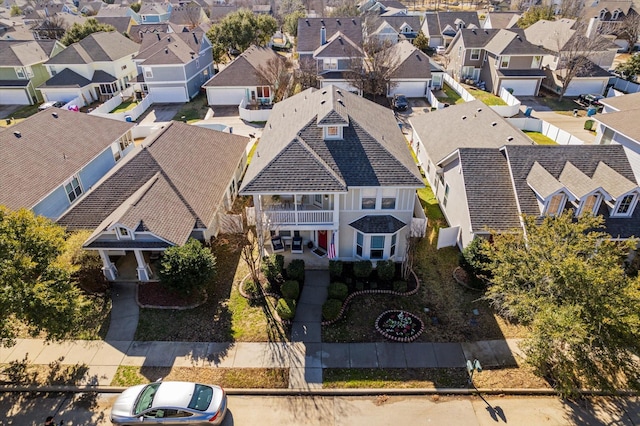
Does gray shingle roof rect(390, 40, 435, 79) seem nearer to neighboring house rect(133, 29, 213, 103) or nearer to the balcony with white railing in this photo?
neighboring house rect(133, 29, 213, 103)

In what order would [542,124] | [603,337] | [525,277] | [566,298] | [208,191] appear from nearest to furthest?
1. [603,337]
2. [566,298]
3. [525,277]
4. [208,191]
5. [542,124]

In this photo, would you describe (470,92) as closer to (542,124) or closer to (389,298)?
(542,124)

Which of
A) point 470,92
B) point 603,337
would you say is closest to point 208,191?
point 603,337

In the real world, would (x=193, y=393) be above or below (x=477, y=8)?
below

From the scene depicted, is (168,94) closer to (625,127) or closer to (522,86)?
(522,86)

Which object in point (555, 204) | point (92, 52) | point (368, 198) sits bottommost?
point (555, 204)

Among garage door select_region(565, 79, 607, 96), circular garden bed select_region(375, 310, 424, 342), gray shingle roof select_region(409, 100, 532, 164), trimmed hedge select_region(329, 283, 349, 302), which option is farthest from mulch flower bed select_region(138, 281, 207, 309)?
garage door select_region(565, 79, 607, 96)

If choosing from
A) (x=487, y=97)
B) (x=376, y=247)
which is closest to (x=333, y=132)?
(x=376, y=247)
